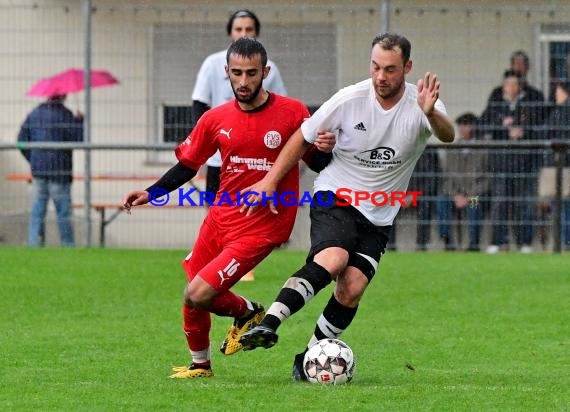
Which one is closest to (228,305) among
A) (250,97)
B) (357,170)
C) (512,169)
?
(357,170)

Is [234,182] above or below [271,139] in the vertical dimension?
below

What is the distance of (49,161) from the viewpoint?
16453 mm

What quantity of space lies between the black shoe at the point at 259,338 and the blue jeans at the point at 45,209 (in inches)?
365


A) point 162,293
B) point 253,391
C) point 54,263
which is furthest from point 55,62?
point 253,391

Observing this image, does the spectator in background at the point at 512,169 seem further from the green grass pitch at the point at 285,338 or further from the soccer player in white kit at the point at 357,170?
the soccer player in white kit at the point at 357,170

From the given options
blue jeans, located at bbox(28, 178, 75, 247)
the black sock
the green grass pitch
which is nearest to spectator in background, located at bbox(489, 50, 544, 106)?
the green grass pitch

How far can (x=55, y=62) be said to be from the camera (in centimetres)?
1633

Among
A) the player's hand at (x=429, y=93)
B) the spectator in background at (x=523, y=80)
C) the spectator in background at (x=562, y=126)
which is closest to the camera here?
the player's hand at (x=429, y=93)

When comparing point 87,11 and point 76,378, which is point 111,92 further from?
point 76,378

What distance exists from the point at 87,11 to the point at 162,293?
15.3ft

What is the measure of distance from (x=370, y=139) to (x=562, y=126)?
327 inches

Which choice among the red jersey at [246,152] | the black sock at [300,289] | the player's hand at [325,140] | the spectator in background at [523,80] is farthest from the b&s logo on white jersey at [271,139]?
the spectator in background at [523,80]

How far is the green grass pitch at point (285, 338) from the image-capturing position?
23.8 ft

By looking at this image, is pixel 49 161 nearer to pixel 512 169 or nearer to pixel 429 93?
pixel 512 169
